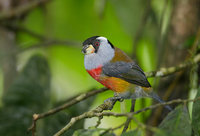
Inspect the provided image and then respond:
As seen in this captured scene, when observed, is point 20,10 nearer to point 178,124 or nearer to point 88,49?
point 88,49

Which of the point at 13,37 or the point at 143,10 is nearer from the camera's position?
the point at 143,10

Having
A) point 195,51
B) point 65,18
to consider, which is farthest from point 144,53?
point 195,51

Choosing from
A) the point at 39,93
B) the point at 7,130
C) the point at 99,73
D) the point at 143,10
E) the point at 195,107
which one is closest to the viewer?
the point at 195,107

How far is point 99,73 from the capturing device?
54.3 inches

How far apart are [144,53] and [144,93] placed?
3.49ft

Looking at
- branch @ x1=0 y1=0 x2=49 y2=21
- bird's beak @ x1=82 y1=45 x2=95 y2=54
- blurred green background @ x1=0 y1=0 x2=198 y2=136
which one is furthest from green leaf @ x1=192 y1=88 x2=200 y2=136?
branch @ x1=0 y1=0 x2=49 y2=21

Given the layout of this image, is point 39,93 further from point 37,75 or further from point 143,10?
point 143,10

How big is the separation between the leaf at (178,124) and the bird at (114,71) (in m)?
0.47

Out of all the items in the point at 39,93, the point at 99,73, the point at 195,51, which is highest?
the point at 39,93

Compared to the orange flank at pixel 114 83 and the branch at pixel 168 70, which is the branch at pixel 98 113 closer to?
the orange flank at pixel 114 83

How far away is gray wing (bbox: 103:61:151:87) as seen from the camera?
55.1 inches

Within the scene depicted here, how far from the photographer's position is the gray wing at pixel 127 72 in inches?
55.1

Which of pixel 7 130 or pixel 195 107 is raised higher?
pixel 7 130

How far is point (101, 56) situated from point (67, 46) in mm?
1055
